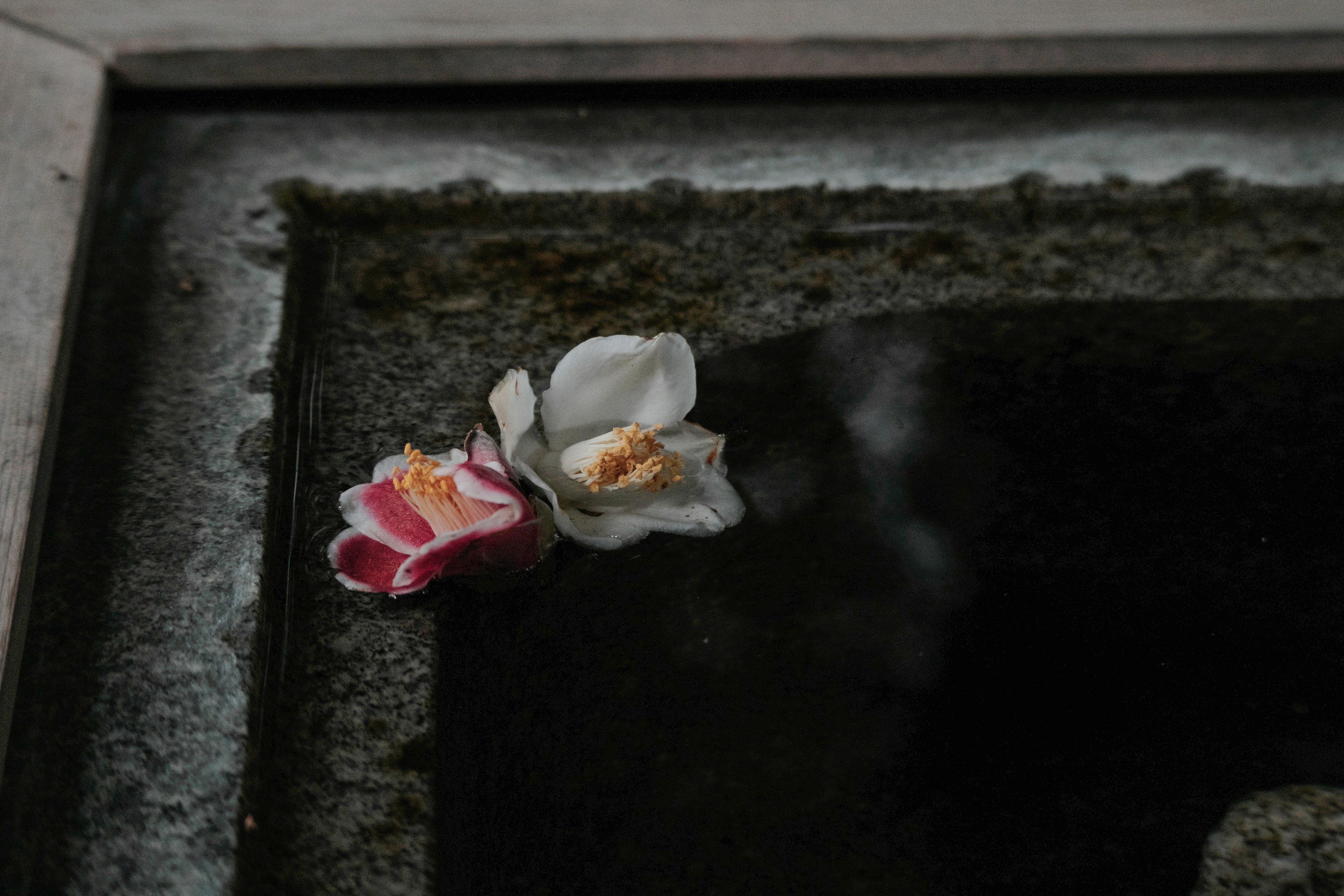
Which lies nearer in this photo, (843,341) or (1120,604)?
(1120,604)

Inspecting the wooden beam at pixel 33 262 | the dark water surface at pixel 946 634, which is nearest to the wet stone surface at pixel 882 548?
the dark water surface at pixel 946 634

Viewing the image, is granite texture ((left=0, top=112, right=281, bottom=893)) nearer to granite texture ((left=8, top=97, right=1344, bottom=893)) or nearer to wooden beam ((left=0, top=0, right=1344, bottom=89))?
granite texture ((left=8, top=97, right=1344, bottom=893))

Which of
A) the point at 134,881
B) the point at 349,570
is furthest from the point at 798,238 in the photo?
the point at 134,881

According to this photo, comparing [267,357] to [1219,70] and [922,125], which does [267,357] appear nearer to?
[922,125]

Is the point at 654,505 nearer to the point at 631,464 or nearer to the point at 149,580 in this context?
the point at 631,464

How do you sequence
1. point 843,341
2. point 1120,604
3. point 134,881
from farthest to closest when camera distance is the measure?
1. point 843,341
2. point 1120,604
3. point 134,881

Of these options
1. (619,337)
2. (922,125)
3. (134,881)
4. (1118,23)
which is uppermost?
(1118,23)

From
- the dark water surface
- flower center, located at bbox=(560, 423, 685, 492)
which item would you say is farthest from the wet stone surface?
flower center, located at bbox=(560, 423, 685, 492)

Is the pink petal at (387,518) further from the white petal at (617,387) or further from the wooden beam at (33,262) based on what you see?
the wooden beam at (33,262)
